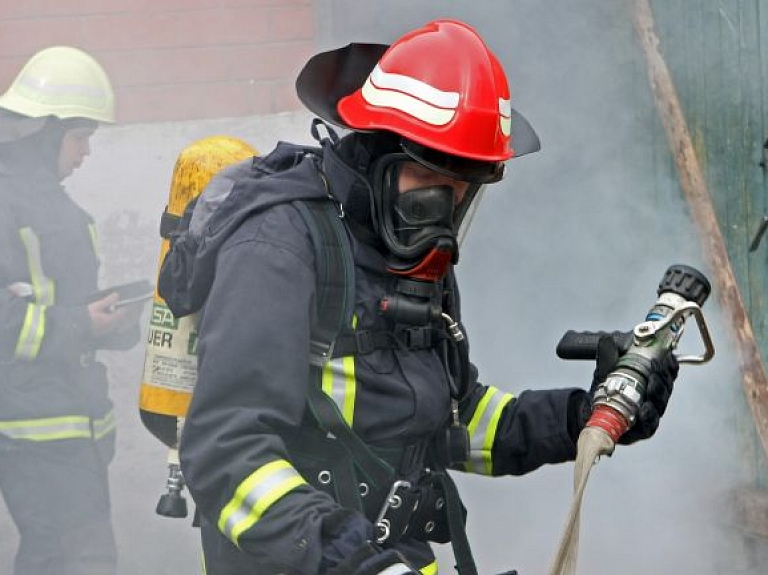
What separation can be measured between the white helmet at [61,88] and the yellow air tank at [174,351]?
2231 mm

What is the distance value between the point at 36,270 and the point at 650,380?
10.1ft

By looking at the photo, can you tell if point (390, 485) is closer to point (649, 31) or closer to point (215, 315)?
point (215, 315)

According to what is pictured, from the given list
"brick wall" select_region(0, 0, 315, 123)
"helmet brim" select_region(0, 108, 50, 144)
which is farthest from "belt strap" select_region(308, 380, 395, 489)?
"brick wall" select_region(0, 0, 315, 123)

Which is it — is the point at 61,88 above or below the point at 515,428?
below

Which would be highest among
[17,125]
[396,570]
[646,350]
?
[646,350]

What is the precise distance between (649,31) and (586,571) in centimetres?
213

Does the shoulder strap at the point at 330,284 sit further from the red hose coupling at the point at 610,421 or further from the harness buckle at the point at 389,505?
the red hose coupling at the point at 610,421

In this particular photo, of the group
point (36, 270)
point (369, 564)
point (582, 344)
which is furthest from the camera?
point (36, 270)

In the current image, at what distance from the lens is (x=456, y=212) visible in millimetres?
3021

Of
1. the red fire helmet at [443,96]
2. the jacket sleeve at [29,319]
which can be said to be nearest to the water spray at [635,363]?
the red fire helmet at [443,96]

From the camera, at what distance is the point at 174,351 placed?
3443 millimetres

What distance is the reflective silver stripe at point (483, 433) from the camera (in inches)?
129

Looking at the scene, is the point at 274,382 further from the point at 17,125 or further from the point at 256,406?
the point at 17,125

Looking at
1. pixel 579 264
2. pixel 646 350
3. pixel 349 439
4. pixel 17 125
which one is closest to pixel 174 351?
pixel 349 439
